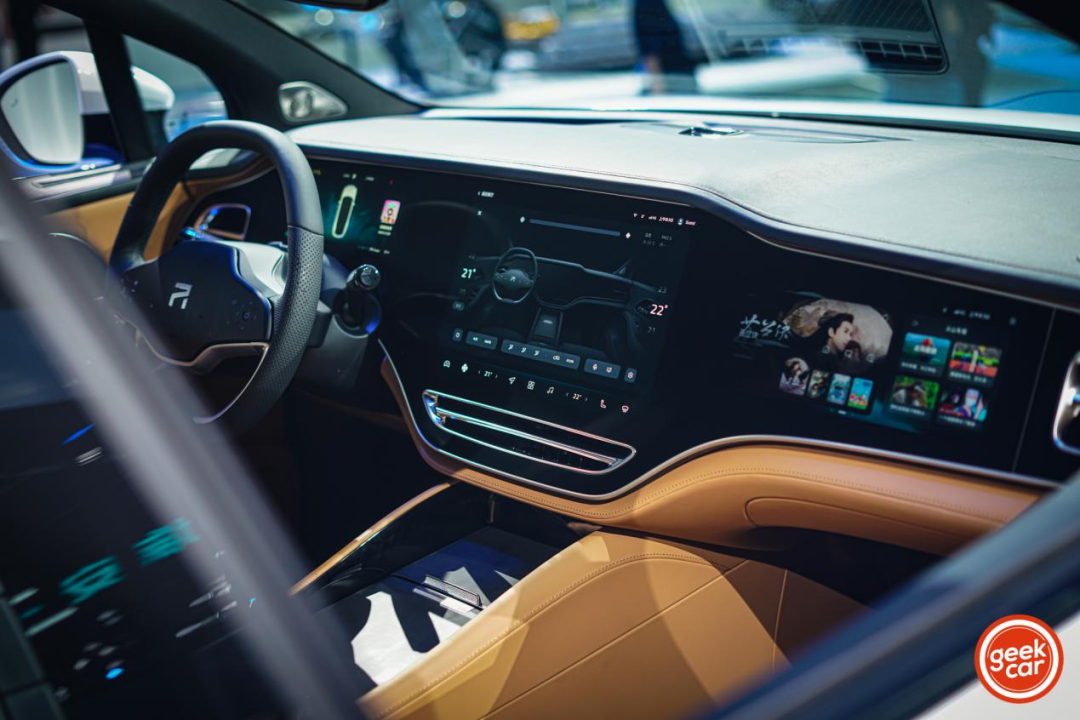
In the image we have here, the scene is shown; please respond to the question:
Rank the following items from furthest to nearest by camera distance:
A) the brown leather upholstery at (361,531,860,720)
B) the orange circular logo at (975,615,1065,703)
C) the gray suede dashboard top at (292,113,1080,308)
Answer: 1. the brown leather upholstery at (361,531,860,720)
2. the gray suede dashboard top at (292,113,1080,308)
3. the orange circular logo at (975,615,1065,703)

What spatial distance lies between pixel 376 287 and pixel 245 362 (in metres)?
0.34

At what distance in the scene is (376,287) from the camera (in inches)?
87.0

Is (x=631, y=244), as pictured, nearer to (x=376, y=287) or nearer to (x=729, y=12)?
(x=376, y=287)

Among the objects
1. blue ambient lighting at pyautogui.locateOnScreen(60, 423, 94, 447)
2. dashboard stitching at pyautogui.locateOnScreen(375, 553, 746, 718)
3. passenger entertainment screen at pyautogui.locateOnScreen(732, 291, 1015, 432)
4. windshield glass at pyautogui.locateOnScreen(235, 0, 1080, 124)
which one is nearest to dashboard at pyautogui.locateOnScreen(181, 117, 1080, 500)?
passenger entertainment screen at pyautogui.locateOnScreen(732, 291, 1015, 432)

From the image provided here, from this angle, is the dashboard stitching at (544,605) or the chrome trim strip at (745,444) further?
the dashboard stitching at (544,605)

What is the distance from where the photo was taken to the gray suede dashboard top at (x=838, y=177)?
1.49 meters

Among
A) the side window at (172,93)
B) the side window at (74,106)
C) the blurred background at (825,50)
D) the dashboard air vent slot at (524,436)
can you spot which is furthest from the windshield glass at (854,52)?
the dashboard air vent slot at (524,436)

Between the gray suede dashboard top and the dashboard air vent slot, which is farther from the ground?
the gray suede dashboard top

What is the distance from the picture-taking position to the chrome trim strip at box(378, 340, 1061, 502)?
1.46 metres

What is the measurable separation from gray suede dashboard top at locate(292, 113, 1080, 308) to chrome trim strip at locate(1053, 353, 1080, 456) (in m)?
0.10

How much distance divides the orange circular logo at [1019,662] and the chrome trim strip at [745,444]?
0.62 metres

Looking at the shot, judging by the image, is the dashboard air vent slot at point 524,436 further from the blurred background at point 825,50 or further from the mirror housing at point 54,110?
the mirror housing at point 54,110

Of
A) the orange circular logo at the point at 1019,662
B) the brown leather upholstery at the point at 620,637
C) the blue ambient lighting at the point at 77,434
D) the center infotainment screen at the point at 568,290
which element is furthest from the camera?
the center infotainment screen at the point at 568,290

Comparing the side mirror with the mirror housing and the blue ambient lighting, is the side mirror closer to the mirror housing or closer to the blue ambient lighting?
the mirror housing
